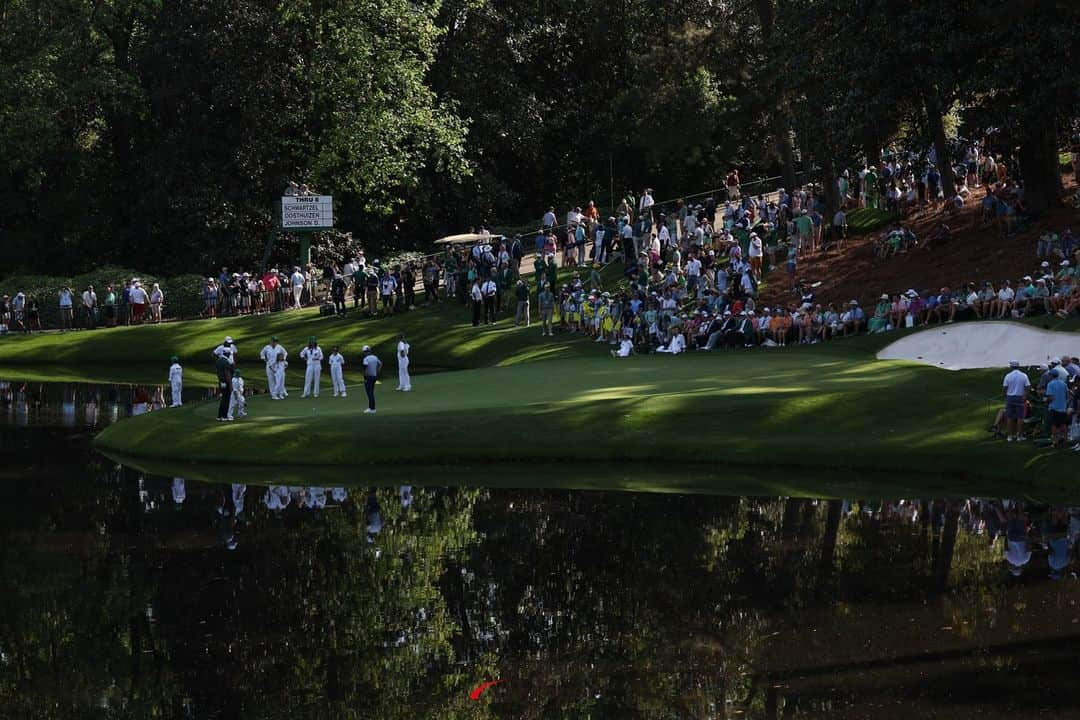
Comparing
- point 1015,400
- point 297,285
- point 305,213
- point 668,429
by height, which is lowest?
point 668,429

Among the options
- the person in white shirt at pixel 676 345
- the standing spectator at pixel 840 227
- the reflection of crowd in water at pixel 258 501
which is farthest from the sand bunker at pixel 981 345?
the reflection of crowd in water at pixel 258 501

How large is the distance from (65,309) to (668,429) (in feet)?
138

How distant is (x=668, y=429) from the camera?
35.1 metres

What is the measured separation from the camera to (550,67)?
268 ft

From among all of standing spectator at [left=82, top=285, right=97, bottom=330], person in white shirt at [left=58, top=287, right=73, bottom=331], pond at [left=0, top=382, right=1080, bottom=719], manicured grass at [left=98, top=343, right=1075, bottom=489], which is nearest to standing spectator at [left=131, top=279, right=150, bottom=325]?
standing spectator at [left=82, top=285, right=97, bottom=330]

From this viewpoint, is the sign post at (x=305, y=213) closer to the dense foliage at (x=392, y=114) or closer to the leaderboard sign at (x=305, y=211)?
the leaderboard sign at (x=305, y=211)

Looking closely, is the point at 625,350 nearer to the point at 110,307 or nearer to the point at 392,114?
the point at 392,114

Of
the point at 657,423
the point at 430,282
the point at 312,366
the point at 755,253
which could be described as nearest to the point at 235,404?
the point at 312,366

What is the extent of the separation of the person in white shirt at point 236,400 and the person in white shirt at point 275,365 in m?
2.19

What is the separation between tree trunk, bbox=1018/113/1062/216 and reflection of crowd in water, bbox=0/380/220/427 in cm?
2935

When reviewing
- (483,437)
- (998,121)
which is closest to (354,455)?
(483,437)

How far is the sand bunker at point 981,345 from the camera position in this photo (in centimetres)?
4056

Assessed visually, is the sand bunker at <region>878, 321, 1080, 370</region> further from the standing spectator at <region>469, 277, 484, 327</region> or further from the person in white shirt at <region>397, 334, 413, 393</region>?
the standing spectator at <region>469, 277, 484, 327</region>

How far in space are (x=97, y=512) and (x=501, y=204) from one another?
5026 centimetres
